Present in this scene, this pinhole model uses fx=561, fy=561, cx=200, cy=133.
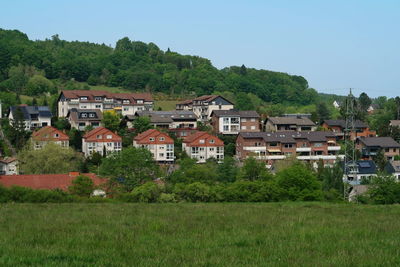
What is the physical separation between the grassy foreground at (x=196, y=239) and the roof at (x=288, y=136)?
42284mm

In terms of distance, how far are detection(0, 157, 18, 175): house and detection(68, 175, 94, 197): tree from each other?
698 inches

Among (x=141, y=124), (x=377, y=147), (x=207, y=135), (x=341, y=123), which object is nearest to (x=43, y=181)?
(x=207, y=135)

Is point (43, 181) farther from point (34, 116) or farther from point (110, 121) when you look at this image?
point (34, 116)

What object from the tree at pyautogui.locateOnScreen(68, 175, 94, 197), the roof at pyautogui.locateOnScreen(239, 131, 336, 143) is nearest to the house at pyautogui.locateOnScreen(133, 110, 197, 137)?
the roof at pyautogui.locateOnScreen(239, 131, 336, 143)

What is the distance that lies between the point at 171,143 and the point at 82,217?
40.6 metres

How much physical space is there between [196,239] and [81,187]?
63.1ft

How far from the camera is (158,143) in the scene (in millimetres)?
52906

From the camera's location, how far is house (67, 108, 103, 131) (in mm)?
60375

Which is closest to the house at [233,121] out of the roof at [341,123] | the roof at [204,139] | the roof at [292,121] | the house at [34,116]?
the roof at [292,121]

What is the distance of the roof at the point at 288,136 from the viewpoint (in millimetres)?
56125

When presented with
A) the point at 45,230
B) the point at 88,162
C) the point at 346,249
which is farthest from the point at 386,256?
the point at 88,162

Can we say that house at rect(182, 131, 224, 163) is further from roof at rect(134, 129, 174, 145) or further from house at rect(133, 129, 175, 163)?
roof at rect(134, 129, 174, 145)

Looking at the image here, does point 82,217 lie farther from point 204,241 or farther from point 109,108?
point 109,108

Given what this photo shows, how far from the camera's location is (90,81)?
3866 inches
